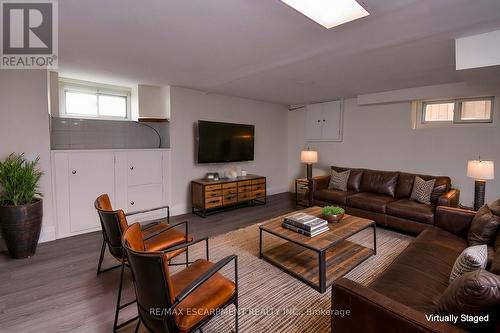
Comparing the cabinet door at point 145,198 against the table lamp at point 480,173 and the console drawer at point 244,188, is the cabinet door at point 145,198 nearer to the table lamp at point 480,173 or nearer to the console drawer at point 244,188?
the console drawer at point 244,188

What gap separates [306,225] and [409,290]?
1.07 metres

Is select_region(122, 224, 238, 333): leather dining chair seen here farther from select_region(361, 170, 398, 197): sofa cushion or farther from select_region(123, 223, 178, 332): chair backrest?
select_region(361, 170, 398, 197): sofa cushion

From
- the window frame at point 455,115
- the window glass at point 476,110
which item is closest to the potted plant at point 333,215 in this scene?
the window frame at point 455,115

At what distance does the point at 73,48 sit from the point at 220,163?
3109mm

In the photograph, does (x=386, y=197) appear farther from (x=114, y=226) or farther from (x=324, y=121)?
(x=114, y=226)

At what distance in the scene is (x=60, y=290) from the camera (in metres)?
2.25

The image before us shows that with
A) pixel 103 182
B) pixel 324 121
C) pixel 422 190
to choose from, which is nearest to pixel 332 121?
pixel 324 121

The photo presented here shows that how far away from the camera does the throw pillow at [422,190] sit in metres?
3.71

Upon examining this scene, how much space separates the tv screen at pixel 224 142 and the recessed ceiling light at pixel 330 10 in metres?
3.09

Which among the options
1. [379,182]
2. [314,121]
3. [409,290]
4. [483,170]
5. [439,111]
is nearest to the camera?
[409,290]

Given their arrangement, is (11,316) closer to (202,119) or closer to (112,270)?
(112,270)

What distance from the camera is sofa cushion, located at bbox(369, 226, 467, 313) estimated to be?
Answer: 1520mm

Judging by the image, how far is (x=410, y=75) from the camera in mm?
3455

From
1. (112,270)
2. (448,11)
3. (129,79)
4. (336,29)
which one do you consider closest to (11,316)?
(112,270)
